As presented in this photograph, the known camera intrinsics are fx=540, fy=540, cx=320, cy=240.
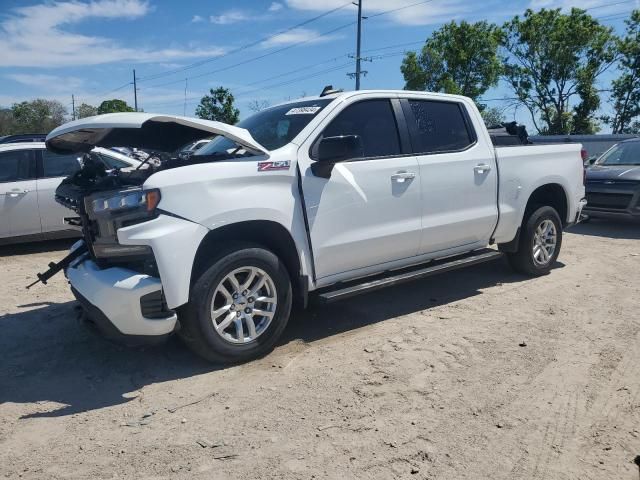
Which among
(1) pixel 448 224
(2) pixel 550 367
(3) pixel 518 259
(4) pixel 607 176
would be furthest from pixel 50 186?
(4) pixel 607 176

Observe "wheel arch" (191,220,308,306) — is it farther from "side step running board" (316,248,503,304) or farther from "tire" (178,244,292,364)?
"side step running board" (316,248,503,304)

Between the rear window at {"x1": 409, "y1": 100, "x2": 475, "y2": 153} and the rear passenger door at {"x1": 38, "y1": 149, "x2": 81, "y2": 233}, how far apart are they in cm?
525

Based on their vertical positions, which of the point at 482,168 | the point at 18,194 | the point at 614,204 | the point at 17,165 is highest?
the point at 17,165

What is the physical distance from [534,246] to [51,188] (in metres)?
6.68

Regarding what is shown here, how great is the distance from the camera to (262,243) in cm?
412

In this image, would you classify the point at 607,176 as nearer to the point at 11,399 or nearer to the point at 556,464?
the point at 556,464

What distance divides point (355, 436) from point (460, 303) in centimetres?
267

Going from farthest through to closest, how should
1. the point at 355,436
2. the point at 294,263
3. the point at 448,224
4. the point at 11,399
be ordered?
the point at 448,224, the point at 294,263, the point at 11,399, the point at 355,436

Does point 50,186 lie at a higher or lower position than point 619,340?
higher

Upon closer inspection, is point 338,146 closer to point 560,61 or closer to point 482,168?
point 482,168

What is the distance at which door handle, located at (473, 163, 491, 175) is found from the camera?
528 centimetres

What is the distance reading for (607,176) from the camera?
31.7 feet

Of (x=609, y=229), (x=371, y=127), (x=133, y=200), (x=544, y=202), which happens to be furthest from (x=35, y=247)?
(x=609, y=229)

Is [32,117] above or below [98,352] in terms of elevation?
above
